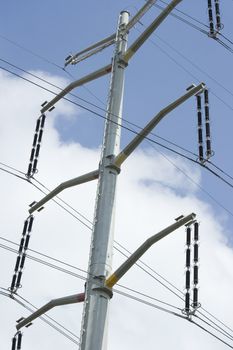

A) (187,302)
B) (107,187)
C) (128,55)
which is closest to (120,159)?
(107,187)

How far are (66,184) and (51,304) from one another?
3.26 m

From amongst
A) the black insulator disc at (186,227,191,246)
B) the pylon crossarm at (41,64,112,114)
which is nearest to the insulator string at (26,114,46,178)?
the pylon crossarm at (41,64,112,114)

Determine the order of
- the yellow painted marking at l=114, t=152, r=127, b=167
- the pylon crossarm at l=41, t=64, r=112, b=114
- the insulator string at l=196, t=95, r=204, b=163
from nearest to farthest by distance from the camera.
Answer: the yellow painted marking at l=114, t=152, r=127, b=167 → the insulator string at l=196, t=95, r=204, b=163 → the pylon crossarm at l=41, t=64, r=112, b=114

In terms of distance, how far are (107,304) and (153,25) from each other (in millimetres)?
7730

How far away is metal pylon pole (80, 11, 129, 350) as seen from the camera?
14.2 m

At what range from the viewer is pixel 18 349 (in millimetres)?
17672

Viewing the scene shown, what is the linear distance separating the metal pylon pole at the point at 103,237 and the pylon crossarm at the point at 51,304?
57 centimetres

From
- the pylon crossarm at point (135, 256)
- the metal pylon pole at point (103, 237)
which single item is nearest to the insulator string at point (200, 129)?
the metal pylon pole at point (103, 237)

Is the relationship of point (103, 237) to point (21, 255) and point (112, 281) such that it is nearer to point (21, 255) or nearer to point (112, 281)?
point (112, 281)

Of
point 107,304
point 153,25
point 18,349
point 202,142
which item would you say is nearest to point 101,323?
point 107,304

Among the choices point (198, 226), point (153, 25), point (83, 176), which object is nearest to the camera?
point (198, 226)

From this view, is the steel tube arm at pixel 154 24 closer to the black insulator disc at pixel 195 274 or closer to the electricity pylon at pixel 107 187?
the electricity pylon at pixel 107 187

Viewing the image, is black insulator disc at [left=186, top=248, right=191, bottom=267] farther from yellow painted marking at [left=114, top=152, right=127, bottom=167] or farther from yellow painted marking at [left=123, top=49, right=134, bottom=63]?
yellow painted marking at [left=123, top=49, right=134, bottom=63]

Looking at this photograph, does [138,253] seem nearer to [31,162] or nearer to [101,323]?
[101,323]
